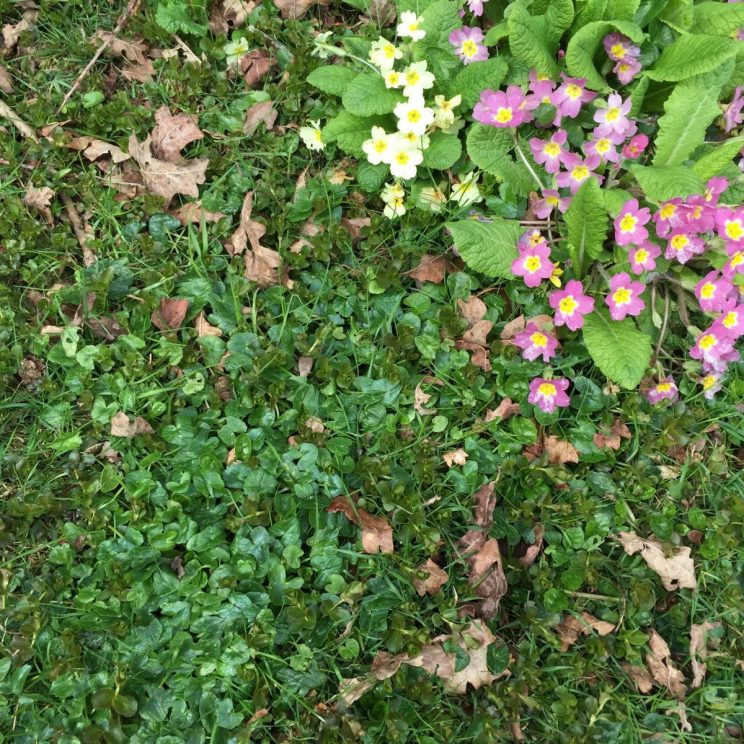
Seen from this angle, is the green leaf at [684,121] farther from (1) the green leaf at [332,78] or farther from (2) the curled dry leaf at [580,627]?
(2) the curled dry leaf at [580,627]

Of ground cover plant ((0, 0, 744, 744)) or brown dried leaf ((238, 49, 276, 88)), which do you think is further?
brown dried leaf ((238, 49, 276, 88))

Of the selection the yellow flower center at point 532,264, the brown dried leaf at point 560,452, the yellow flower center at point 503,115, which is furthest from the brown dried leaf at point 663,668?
the yellow flower center at point 503,115

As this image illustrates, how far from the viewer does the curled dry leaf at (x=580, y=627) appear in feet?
7.22

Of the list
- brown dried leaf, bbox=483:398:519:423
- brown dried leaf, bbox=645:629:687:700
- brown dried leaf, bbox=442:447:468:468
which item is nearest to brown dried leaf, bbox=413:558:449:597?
brown dried leaf, bbox=442:447:468:468

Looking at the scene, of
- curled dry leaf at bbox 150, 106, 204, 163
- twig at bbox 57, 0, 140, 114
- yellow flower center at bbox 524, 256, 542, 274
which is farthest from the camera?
twig at bbox 57, 0, 140, 114

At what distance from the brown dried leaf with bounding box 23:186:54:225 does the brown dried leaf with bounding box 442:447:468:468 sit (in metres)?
1.86

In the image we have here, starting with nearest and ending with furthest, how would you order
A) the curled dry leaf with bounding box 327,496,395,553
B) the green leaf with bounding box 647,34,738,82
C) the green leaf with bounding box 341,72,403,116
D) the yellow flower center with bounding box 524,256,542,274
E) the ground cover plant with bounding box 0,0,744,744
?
1. the ground cover plant with bounding box 0,0,744,744
2. the curled dry leaf with bounding box 327,496,395,553
3. the green leaf with bounding box 647,34,738,82
4. the yellow flower center with bounding box 524,256,542,274
5. the green leaf with bounding box 341,72,403,116

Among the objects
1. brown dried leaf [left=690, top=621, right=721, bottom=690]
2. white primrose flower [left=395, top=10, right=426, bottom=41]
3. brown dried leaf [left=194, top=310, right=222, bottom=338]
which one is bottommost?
brown dried leaf [left=690, top=621, right=721, bottom=690]

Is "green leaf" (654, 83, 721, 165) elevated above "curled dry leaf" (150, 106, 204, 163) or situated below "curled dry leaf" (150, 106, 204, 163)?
above

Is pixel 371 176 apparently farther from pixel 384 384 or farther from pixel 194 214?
pixel 384 384

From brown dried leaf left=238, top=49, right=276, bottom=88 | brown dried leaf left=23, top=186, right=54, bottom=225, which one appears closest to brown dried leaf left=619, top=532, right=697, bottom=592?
brown dried leaf left=238, top=49, right=276, bottom=88

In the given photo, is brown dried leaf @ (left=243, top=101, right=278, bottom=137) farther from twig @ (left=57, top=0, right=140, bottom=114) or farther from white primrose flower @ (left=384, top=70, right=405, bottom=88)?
twig @ (left=57, top=0, right=140, bottom=114)

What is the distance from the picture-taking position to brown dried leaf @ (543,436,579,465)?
240 centimetres

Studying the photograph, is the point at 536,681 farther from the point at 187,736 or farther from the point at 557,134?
the point at 557,134
